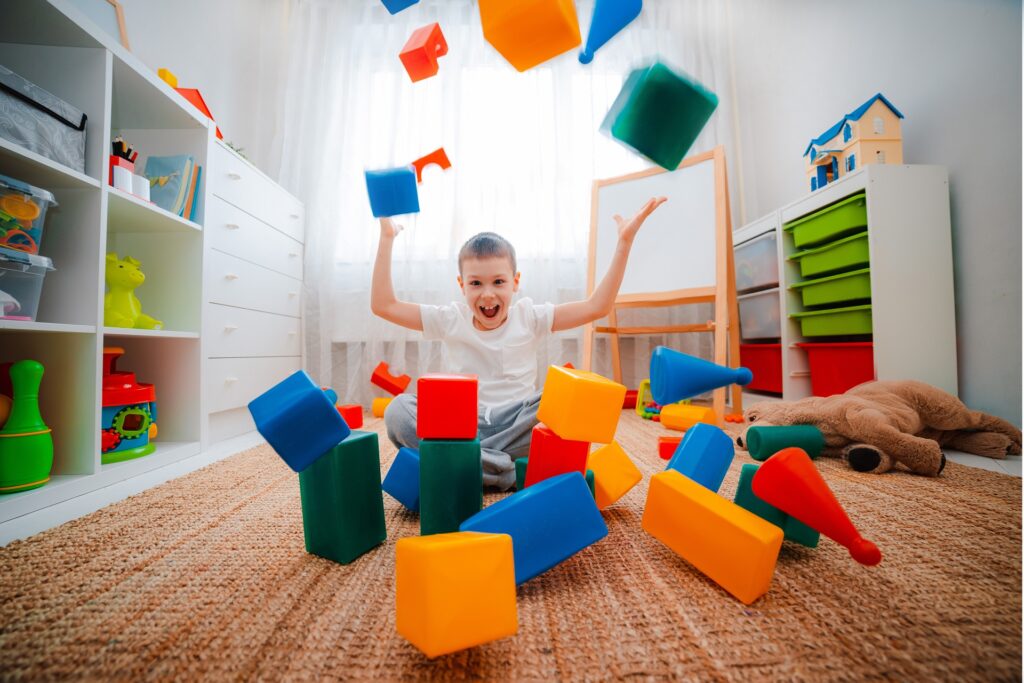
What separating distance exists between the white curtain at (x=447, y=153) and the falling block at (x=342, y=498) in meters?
1.56

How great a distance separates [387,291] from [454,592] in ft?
2.40

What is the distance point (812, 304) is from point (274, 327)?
2004 mm

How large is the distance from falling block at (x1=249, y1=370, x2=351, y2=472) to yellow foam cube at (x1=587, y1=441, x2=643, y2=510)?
38cm

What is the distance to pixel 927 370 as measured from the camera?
144 centimetres

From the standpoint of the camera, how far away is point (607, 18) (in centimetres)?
82

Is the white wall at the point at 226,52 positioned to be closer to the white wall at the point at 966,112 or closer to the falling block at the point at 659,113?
the falling block at the point at 659,113

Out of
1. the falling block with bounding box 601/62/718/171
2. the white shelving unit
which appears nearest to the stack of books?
the white shelving unit

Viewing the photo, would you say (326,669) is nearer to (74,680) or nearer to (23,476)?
(74,680)

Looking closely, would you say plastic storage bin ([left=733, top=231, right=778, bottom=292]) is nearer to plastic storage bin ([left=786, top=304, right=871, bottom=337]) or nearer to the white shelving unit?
plastic storage bin ([left=786, top=304, right=871, bottom=337])

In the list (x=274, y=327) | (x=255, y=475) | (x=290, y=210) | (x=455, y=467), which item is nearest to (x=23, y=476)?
(x=255, y=475)

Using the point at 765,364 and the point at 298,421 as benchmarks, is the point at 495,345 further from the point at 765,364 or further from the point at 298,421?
the point at 765,364

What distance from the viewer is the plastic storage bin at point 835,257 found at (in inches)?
60.6

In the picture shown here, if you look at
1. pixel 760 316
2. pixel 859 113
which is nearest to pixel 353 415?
pixel 760 316

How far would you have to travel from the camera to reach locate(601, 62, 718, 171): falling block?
0.68 metres
